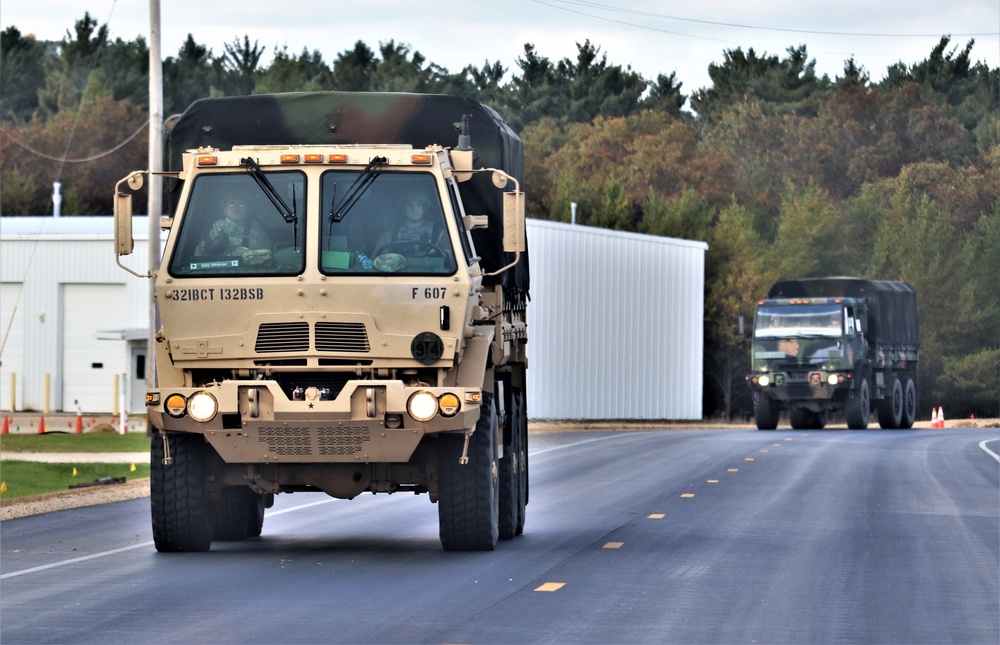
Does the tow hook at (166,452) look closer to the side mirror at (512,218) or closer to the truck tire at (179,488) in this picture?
the truck tire at (179,488)

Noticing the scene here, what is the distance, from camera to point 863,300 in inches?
1752

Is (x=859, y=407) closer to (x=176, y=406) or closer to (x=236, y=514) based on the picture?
(x=236, y=514)

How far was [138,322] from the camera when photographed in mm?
52719

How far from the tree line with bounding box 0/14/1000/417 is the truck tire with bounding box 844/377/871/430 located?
1932cm

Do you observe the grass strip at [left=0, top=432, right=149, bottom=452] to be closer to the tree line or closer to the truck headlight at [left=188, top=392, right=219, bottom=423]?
the truck headlight at [left=188, top=392, right=219, bottom=423]

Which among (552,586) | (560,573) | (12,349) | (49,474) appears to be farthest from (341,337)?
(12,349)

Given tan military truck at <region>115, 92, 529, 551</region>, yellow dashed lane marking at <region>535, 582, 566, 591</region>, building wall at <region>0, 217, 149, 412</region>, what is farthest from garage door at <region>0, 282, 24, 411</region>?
yellow dashed lane marking at <region>535, 582, 566, 591</region>

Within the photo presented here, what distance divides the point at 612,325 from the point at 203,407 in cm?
4054

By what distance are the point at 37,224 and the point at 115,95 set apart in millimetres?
48043

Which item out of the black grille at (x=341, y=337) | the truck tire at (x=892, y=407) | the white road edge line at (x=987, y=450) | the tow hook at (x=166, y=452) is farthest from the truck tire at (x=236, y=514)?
the truck tire at (x=892, y=407)

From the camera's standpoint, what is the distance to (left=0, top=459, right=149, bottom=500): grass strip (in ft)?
75.8

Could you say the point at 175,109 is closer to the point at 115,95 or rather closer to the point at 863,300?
the point at 115,95

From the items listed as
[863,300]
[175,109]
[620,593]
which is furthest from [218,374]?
[175,109]

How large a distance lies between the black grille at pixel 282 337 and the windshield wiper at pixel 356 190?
90 cm
